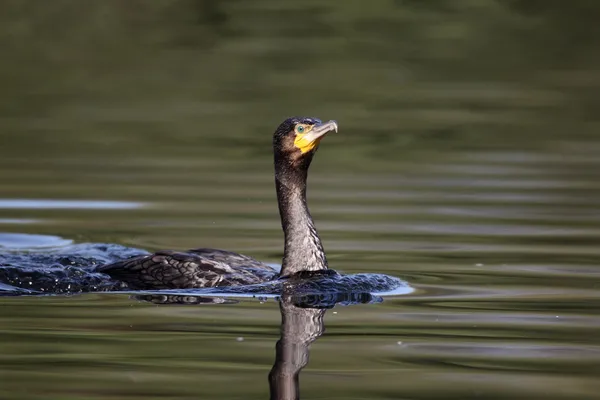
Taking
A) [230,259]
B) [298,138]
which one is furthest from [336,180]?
[298,138]

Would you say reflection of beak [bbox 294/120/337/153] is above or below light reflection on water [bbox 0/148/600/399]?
above

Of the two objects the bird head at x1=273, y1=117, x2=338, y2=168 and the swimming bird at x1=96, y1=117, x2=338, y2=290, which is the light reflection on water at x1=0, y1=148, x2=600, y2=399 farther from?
the bird head at x1=273, y1=117, x2=338, y2=168

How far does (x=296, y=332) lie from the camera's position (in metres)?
8.76

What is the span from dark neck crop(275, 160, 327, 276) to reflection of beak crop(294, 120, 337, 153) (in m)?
0.26

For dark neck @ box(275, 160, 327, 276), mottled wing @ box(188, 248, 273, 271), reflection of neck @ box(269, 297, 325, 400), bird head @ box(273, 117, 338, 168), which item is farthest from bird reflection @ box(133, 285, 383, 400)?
bird head @ box(273, 117, 338, 168)

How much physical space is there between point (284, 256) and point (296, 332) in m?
1.76

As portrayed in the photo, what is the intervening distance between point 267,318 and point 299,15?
26.4 m

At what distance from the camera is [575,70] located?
27.9m

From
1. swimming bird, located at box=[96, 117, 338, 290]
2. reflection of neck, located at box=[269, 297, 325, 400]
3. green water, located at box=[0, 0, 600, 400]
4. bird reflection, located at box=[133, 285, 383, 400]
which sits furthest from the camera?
swimming bird, located at box=[96, 117, 338, 290]

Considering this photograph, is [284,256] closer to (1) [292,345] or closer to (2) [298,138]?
(2) [298,138]

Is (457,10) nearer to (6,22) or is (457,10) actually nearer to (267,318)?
(6,22)

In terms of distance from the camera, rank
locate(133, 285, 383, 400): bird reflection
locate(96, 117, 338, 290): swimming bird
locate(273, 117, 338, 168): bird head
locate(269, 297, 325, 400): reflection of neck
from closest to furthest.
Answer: locate(269, 297, 325, 400): reflection of neck
locate(133, 285, 383, 400): bird reflection
locate(273, 117, 338, 168): bird head
locate(96, 117, 338, 290): swimming bird

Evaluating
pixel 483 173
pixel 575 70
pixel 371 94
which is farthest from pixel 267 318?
pixel 575 70

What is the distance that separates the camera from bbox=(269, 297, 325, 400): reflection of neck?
7.38m
